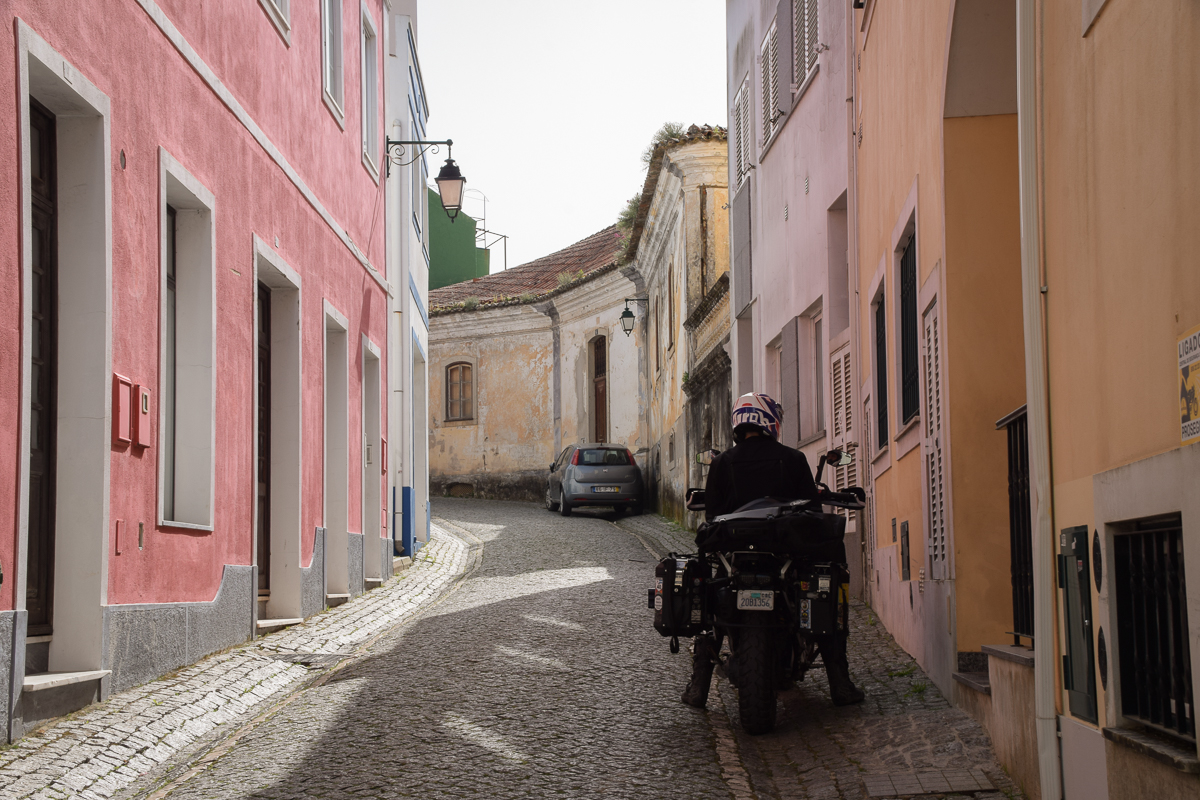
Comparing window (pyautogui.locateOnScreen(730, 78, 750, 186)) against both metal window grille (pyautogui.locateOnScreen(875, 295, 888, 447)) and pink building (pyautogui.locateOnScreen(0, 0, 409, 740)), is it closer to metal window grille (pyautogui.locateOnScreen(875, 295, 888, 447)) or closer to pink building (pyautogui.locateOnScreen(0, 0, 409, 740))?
pink building (pyautogui.locateOnScreen(0, 0, 409, 740))

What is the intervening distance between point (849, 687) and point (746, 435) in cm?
148

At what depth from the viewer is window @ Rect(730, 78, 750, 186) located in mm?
17359

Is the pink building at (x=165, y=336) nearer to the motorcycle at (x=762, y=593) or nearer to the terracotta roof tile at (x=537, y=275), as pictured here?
the motorcycle at (x=762, y=593)

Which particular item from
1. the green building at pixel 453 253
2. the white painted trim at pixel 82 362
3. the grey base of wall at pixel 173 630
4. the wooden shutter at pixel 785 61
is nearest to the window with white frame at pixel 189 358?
the grey base of wall at pixel 173 630

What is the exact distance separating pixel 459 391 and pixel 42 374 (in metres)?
31.3

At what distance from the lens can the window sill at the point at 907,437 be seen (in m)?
7.88

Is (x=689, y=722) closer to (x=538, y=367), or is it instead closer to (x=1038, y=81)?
(x=1038, y=81)

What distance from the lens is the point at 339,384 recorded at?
13.8 m

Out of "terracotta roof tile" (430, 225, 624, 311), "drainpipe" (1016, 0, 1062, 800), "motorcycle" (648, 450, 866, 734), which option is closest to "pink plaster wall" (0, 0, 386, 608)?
"motorcycle" (648, 450, 866, 734)

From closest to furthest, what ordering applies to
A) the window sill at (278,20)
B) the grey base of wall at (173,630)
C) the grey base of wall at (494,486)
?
the grey base of wall at (173,630) < the window sill at (278,20) < the grey base of wall at (494,486)

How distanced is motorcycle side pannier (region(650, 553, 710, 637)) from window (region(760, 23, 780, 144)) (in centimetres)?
910

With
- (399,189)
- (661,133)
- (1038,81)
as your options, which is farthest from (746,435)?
(661,133)

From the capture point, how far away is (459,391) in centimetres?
3809

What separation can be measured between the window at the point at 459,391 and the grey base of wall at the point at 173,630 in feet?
92.0
